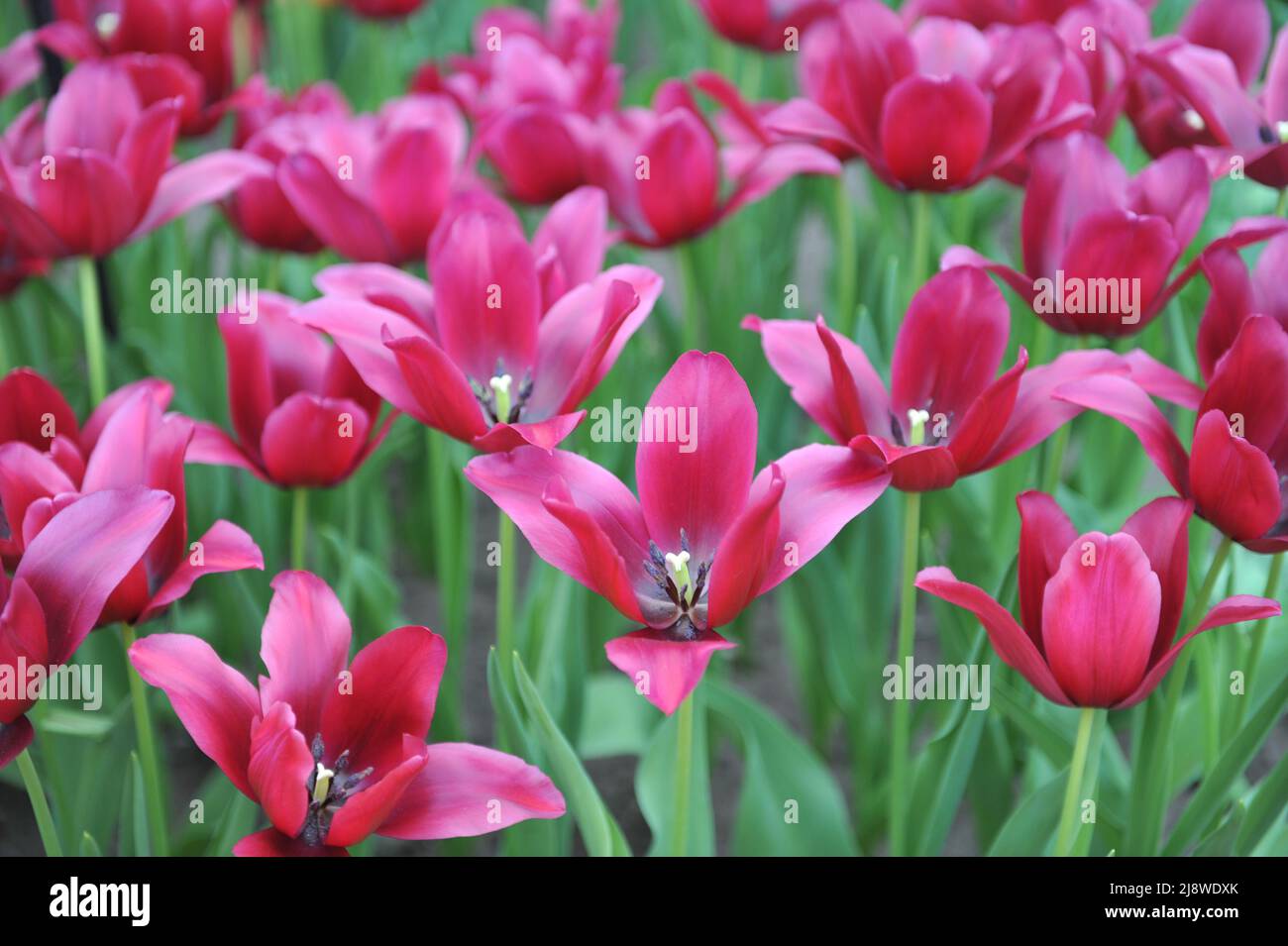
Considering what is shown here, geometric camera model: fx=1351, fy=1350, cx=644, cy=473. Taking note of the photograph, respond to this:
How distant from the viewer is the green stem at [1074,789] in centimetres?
91

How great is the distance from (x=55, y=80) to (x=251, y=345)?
79 cm

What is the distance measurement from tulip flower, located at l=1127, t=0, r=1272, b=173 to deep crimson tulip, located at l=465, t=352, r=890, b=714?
549mm

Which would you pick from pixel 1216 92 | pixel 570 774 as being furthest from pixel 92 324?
pixel 1216 92

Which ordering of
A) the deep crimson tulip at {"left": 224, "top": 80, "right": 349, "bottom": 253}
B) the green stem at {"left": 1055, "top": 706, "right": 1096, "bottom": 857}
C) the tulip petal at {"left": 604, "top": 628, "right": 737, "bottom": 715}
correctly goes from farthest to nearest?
the deep crimson tulip at {"left": 224, "top": 80, "right": 349, "bottom": 253} → the green stem at {"left": 1055, "top": 706, "right": 1096, "bottom": 857} → the tulip petal at {"left": 604, "top": 628, "right": 737, "bottom": 715}

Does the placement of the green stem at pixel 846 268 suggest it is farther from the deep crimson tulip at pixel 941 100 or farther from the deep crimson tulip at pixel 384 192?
the deep crimson tulip at pixel 384 192

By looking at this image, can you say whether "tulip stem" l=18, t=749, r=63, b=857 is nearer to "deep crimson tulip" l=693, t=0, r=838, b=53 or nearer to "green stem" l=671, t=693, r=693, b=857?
"green stem" l=671, t=693, r=693, b=857

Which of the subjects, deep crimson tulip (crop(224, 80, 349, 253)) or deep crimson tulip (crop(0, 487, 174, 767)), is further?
deep crimson tulip (crop(224, 80, 349, 253))

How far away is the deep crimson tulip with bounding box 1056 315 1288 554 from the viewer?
0.88 metres

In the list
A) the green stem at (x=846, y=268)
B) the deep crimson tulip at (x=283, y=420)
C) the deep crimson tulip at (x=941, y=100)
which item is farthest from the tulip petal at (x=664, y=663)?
the green stem at (x=846, y=268)

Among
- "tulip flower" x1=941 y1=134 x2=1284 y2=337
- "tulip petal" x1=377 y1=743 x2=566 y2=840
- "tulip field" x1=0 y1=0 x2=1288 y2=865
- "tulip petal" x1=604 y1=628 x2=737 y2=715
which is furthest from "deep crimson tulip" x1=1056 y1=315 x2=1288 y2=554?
"tulip petal" x1=377 y1=743 x2=566 y2=840

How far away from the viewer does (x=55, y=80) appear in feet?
5.48

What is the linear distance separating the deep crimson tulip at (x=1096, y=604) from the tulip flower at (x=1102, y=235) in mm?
259

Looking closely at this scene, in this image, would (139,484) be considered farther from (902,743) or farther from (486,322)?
(902,743)
